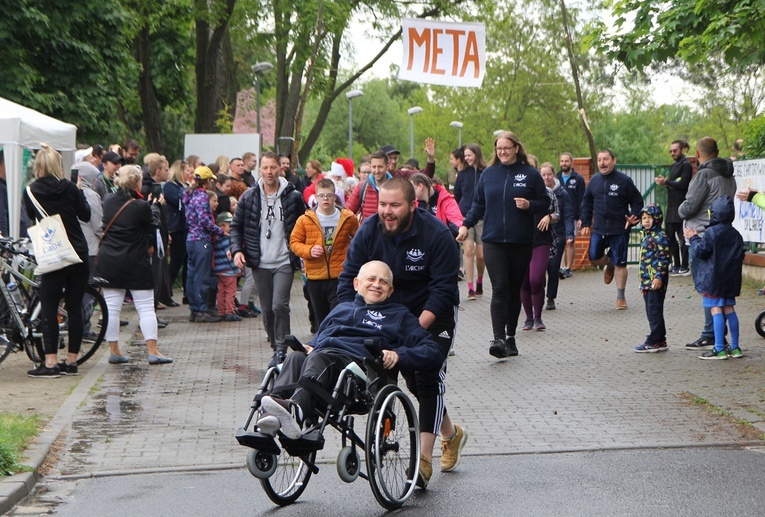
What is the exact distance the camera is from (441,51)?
1658 centimetres

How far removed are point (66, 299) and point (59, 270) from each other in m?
0.30

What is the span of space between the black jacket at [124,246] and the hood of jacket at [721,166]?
6.27 metres

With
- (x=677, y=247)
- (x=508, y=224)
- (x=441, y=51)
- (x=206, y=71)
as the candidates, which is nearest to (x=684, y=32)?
(x=508, y=224)

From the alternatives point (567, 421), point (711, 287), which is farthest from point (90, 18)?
point (567, 421)

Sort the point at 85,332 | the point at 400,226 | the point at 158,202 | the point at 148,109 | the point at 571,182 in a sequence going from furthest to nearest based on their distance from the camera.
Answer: the point at 148,109 < the point at 571,182 < the point at 158,202 < the point at 85,332 < the point at 400,226

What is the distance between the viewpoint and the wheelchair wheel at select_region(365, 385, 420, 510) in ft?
19.0

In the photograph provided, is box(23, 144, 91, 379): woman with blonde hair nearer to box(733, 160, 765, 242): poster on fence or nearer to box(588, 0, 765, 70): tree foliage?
box(588, 0, 765, 70): tree foliage

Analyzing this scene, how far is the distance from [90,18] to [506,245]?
15.3 meters

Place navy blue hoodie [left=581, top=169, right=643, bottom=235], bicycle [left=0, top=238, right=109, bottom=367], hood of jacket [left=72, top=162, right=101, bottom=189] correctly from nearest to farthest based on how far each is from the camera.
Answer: bicycle [left=0, top=238, right=109, bottom=367]
hood of jacket [left=72, top=162, right=101, bottom=189]
navy blue hoodie [left=581, top=169, right=643, bottom=235]

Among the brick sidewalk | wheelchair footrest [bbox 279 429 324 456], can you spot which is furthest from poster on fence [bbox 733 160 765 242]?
wheelchair footrest [bbox 279 429 324 456]

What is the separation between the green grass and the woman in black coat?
2671 millimetres

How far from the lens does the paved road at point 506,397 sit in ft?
25.0

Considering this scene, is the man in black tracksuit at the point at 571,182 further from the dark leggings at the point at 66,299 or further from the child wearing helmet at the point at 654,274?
the dark leggings at the point at 66,299

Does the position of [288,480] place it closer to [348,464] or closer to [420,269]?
[348,464]
